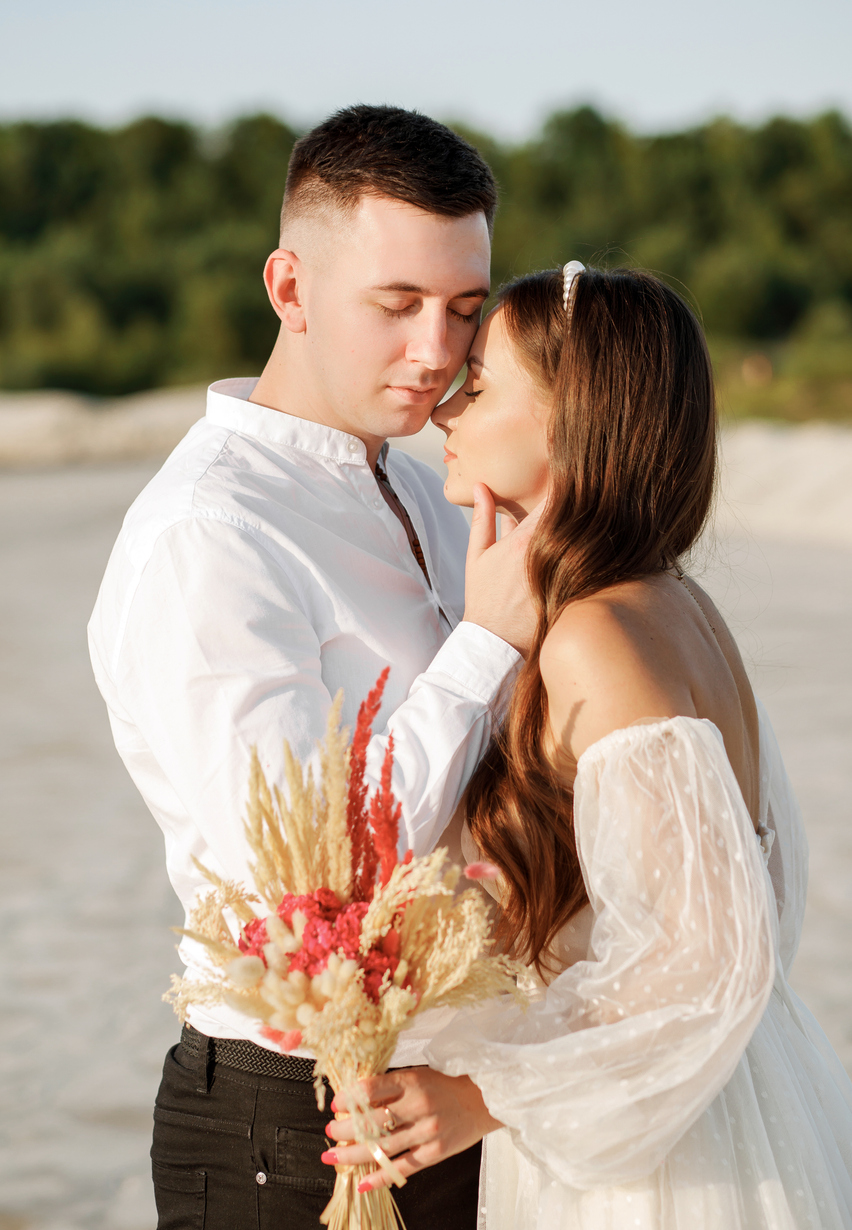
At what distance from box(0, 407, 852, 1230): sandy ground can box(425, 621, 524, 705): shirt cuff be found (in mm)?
509

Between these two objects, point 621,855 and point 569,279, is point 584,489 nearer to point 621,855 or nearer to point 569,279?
point 569,279

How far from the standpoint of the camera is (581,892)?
84.6 inches

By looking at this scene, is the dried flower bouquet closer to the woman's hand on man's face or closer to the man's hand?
the woman's hand on man's face

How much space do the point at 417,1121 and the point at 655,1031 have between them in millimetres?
386

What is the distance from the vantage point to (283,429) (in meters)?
2.47

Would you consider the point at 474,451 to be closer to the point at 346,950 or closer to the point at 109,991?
the point at 346,950

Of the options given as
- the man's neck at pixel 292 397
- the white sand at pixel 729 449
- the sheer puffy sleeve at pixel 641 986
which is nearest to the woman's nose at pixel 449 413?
the man's neck at pixel 292 397

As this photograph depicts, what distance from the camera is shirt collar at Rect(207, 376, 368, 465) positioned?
8.07ft

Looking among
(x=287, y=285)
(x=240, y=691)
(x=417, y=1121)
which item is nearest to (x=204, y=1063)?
(x=417, y=1121)

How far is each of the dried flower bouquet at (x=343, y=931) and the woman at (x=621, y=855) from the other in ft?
0.81

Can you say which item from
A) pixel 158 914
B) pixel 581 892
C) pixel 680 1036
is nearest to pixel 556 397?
pixel 581 892

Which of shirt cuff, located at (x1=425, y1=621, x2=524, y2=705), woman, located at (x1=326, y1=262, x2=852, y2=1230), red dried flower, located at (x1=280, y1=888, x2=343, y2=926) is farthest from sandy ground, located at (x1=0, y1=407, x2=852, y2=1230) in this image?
red dried flower, located at (x1=280, y1=888, x2=343, y2=926)

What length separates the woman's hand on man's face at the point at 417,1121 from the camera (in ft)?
5.60

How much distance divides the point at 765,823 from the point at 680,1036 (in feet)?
2.55
